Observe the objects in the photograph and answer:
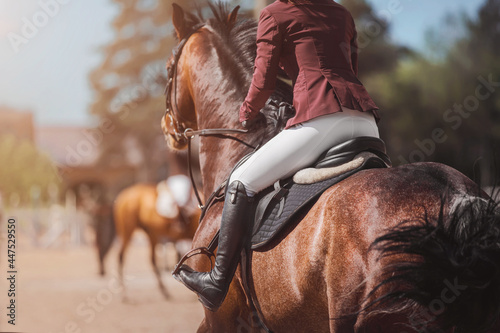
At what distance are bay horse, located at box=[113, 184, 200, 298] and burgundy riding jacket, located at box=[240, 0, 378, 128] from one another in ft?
24.5

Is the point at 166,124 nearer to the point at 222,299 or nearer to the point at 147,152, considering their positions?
the point at 222,299

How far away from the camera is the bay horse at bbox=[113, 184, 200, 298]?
1042cm

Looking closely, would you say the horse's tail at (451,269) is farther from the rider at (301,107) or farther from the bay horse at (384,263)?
the rider at (301,107)

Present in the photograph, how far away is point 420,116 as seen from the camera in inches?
775

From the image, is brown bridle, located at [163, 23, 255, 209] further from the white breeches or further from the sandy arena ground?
the sandy arena ground

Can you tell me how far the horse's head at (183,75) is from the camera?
393 centimetres

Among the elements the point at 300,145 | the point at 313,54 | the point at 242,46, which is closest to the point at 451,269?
the point at 300,145

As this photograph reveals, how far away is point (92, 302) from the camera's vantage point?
891 centimetres

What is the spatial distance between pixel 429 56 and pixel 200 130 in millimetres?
18238

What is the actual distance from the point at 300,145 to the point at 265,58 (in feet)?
1.65

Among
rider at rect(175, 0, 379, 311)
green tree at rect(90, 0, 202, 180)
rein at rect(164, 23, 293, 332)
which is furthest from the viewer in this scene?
green tree at rect(90, 0, 202, 180)

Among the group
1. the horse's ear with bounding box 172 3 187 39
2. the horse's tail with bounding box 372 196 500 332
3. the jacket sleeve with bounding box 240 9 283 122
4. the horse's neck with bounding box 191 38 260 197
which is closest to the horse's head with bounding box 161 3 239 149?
the horse's ear with bounding box 172 3 187 39

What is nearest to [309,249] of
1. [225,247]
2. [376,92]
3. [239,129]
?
[225,247]

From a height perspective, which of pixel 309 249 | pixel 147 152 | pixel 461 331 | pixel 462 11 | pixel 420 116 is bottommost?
pixel 147 152
